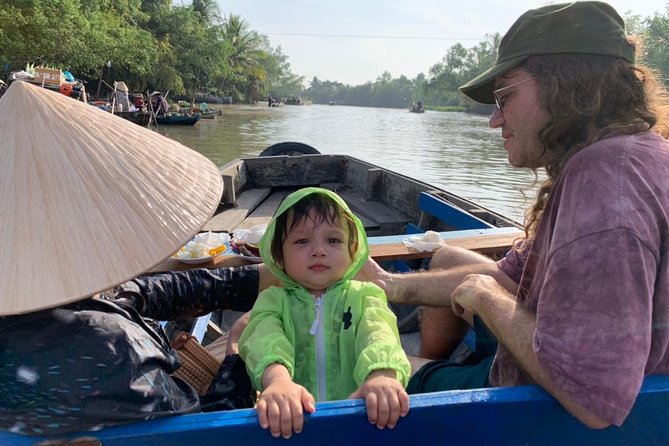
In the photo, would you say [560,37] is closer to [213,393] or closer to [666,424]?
[666,424]

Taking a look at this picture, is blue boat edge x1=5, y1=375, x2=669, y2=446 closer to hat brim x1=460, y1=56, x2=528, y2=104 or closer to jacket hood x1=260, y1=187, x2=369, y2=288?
jacket hood x1=260, y1=187, x2=369, y2=288

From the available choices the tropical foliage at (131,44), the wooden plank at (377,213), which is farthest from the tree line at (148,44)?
the wooden plank at (377,213)

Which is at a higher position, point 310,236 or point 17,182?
point 17,182

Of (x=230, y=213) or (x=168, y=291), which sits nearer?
(x=168, y=291)

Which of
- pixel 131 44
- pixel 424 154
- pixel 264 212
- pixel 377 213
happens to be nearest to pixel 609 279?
pixel 377 213

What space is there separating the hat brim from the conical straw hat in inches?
35.7

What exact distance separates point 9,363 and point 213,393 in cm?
62

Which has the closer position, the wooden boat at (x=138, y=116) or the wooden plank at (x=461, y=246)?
the wooden plank at (x=461, y=246)

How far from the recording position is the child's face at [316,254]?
5.78ft

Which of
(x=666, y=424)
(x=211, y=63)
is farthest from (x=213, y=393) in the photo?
(x=211, y=63)

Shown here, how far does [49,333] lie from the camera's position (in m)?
1.03

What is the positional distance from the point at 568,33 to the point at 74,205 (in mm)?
1303

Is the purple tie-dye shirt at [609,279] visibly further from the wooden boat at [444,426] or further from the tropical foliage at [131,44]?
the tropical foliage at [131,44]

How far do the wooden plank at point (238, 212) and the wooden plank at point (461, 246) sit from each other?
1.94 metres
